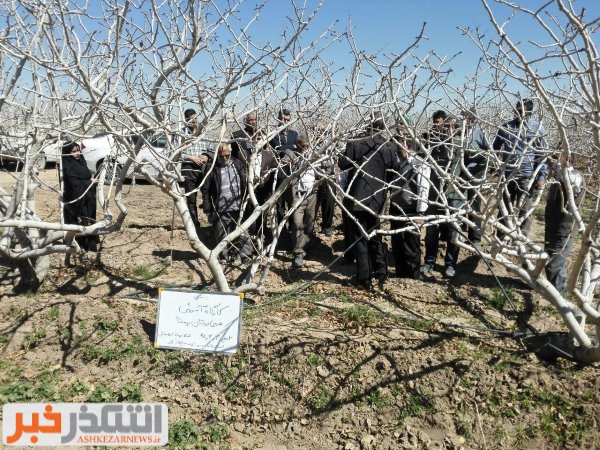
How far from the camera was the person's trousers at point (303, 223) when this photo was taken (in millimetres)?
6266

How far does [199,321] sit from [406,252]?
2539 millimetres

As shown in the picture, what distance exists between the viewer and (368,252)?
5488 millimetres

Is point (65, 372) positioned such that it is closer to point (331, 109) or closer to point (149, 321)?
point (149, 321)

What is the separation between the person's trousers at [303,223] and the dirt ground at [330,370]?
3.69 feet

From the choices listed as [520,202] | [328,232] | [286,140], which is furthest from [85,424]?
[328,232]

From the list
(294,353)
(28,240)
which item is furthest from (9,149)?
(294,353)

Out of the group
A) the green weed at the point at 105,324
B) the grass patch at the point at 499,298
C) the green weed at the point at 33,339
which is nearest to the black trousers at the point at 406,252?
the grass patch at the point at 499,298

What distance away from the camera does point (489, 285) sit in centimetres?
552

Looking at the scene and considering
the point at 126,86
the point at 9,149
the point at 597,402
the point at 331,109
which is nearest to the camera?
the point at 597,402

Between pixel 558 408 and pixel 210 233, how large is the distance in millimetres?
5226

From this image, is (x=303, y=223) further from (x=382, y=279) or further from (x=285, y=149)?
(x=382, y=279)

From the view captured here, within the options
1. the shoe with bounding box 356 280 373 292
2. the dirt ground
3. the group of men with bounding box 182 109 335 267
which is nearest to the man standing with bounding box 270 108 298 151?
the group of men with bounding box 182 109 335 267

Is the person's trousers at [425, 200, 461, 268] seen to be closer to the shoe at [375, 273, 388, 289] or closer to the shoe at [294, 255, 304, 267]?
the shoe at [375, 273, 388, 289]

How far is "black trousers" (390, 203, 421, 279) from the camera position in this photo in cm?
561
